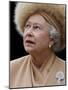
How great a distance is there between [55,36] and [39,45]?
0.20 metres

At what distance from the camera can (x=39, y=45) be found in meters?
2.20

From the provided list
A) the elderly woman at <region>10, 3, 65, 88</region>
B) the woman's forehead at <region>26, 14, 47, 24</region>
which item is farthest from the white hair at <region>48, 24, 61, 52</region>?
the woman's forehead at <region>26, 14, 47, 24</region>

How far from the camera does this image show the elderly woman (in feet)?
7.10

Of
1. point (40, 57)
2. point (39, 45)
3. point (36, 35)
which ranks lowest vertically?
point (40, 57)

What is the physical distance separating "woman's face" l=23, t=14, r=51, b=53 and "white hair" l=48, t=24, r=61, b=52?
0.05 meters

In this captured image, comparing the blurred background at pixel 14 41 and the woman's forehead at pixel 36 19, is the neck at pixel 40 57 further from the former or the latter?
the woman's forehead at pixel 36 19

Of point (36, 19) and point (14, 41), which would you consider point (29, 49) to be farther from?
point (36, 19)

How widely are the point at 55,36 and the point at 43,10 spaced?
299 mm

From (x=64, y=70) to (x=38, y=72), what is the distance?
288 mm

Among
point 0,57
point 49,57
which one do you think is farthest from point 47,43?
point 0,57

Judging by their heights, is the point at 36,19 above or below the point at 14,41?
above

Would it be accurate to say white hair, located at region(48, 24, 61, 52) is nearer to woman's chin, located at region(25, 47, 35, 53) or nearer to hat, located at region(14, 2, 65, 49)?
hat, located at region(14, 2, 65, 49)

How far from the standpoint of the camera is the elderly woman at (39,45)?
2.16 m

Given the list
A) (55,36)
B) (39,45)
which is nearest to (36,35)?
(39,45)
